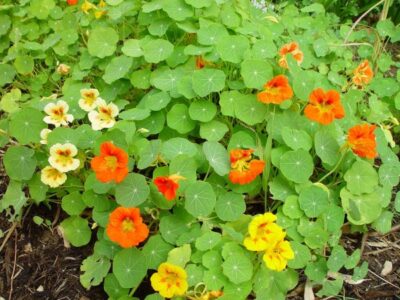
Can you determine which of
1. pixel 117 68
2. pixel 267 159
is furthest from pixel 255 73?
pixel 117 68

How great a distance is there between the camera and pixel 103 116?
229cm

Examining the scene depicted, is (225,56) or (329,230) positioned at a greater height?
(225,56)

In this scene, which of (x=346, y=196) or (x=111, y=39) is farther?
(x=111, y=39)

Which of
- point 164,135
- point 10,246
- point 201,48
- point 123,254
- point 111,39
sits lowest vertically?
point 10,246

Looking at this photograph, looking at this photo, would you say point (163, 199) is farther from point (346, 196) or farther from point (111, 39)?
point (111, 39)

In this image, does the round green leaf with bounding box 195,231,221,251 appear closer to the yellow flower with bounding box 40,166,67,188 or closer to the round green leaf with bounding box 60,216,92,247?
the round green leaf with bounding box 60,216,92,247

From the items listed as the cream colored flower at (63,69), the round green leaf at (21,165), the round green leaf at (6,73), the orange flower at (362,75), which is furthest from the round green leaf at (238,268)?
the round green leaf at (6,73)

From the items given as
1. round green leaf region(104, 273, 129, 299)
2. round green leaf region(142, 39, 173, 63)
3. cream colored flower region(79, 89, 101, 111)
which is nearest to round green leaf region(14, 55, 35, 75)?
cream colored flower region(79, 89, 101, 111)

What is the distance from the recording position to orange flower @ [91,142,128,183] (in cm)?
188

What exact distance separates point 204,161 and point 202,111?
245 mm

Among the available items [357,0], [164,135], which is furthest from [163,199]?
[357,0]

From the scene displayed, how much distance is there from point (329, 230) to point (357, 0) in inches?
101

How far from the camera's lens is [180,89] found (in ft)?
7.62

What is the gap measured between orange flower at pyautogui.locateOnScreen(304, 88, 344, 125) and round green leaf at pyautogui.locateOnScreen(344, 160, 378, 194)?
262 millimetres
